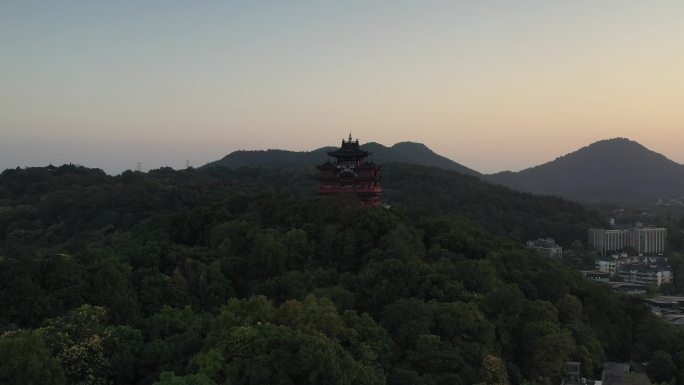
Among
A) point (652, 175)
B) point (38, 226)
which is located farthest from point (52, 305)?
point (652, 175)

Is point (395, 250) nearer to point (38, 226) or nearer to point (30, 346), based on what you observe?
point (30, 346)

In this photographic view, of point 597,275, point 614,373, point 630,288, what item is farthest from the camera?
point 597,275

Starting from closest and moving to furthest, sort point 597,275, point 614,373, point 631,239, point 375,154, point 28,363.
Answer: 1. point 28,363
2. point 614,373
3. point 597,275
4. point 631,239
5. point 375,154

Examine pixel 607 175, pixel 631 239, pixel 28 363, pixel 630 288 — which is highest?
pixel 607 175

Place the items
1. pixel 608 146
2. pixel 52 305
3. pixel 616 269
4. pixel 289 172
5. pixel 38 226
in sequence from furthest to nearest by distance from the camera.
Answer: pixel 608 146, pixel 289 172, pixel 616 269, pixel 38 226, pixel 52 305

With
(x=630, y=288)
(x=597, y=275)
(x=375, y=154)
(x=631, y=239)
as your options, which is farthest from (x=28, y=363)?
(x=375, y=154)

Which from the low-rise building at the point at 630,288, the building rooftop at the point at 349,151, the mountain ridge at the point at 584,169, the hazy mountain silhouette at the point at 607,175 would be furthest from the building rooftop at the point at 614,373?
the hazy mountain silhouette at the point at 607,175

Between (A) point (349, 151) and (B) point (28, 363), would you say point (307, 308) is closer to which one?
(B) point (28, 363)
